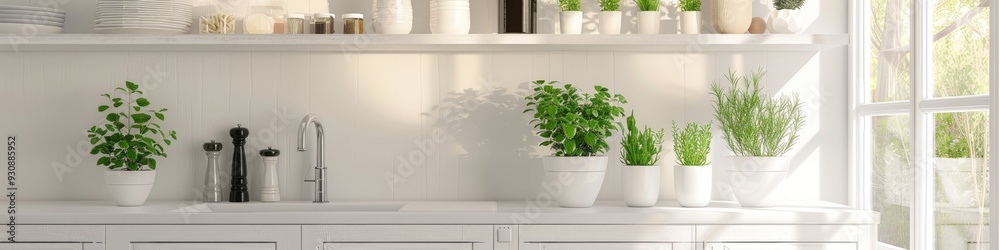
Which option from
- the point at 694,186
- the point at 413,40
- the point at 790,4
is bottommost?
the point at 694,186

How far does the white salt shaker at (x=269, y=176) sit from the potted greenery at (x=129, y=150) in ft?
0.96

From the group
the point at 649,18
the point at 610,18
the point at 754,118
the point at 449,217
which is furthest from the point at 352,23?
the point at 754,118

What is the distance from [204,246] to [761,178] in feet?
5.38

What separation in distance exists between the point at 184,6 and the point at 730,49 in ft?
5.76

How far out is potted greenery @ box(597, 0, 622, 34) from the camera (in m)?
2.81

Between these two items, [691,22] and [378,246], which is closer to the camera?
[378,246]

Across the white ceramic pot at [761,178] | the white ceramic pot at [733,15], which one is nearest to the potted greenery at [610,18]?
the white ceramic pot at [733,15]

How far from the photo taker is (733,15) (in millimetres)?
2748

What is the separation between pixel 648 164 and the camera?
275 centimetres

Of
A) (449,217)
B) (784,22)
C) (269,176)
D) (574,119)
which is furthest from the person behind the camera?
(269,176)

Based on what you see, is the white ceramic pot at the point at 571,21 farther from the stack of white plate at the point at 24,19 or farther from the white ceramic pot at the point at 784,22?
the stack of white plate at the point at 24,19

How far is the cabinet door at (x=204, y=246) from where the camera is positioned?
8.23 ft

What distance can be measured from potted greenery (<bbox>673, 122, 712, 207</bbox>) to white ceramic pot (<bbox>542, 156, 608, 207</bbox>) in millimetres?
261

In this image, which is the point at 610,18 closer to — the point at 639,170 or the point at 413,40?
the point at 639,170
